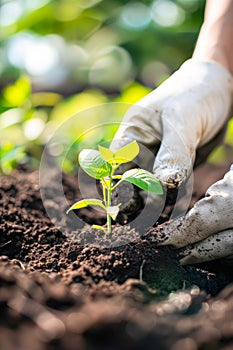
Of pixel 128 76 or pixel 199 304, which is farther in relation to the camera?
pixel 128 76

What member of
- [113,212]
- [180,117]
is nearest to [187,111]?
[180,117]

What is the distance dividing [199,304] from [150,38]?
3866mm

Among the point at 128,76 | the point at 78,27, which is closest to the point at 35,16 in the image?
the point at 78,27

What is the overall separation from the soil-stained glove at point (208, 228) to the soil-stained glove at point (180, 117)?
141 millimetres

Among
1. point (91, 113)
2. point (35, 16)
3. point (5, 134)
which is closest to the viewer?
point (5, 134)

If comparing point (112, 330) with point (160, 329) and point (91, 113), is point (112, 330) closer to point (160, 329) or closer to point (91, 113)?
point (160, 329)

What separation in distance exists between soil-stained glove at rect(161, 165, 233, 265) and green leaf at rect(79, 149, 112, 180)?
27cm

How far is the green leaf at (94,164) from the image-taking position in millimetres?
1580

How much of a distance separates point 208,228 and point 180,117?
0.53 meters

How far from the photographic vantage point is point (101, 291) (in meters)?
1.29

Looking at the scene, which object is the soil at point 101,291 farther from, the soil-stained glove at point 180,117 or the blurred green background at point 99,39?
the blurred green background at point 99,39

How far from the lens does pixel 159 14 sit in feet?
15.9

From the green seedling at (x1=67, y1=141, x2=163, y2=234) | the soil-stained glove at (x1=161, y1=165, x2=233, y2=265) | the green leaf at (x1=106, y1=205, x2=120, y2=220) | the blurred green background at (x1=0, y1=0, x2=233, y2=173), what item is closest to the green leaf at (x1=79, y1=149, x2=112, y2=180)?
the green seedling at (x1=67, y1=141, x2=163, y2=234)

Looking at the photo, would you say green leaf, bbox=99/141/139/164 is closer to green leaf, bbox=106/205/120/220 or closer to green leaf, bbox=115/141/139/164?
green leaf, bbox=115/141/139/164
